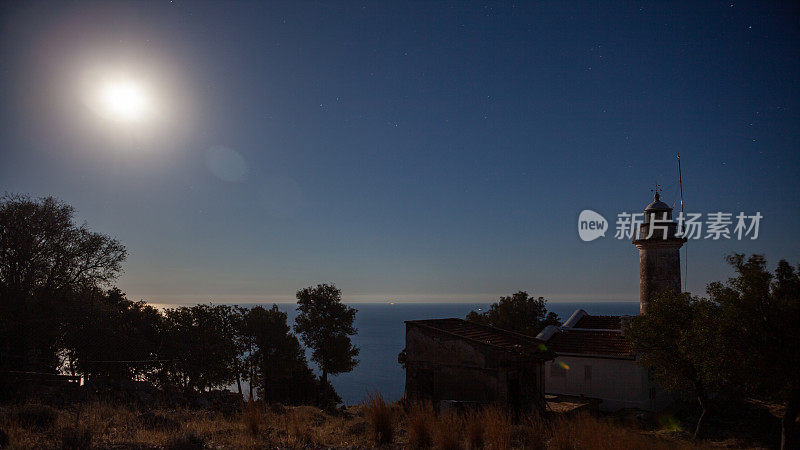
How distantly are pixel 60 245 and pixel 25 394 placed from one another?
1516 centimetres

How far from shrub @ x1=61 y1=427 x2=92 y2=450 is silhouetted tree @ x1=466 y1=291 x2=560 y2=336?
124 feet

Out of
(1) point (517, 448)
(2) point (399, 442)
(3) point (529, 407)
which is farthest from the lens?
(3) point (529, 407)

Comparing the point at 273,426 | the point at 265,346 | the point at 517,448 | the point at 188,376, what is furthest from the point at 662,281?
the point at 188,376

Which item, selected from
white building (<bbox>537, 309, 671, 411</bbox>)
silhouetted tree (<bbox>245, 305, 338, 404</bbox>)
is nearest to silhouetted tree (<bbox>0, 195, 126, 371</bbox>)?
silhouetted tree (<bbox>245, 305, 338, 404</bbox>)

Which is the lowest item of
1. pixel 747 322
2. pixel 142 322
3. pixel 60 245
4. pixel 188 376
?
pixel 188 376

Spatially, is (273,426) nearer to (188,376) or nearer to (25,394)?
(25,394)

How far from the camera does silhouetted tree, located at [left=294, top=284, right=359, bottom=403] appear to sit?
1521 inches

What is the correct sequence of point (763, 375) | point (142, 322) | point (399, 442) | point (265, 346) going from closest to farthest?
point (399, 442) → point (763, 375) → point (142, 322) → point (265, 346)

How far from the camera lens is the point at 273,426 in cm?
1003

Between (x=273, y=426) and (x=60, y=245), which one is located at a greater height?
(x=60, y=245)

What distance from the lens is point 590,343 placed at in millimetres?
27531

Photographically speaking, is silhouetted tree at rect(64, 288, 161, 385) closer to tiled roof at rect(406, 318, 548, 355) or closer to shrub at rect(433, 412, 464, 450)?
tiled roof at rect(406, 318, 548, 355)

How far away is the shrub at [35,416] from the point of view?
8812 mm

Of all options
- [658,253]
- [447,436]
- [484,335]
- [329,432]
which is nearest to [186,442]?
[329,432]
